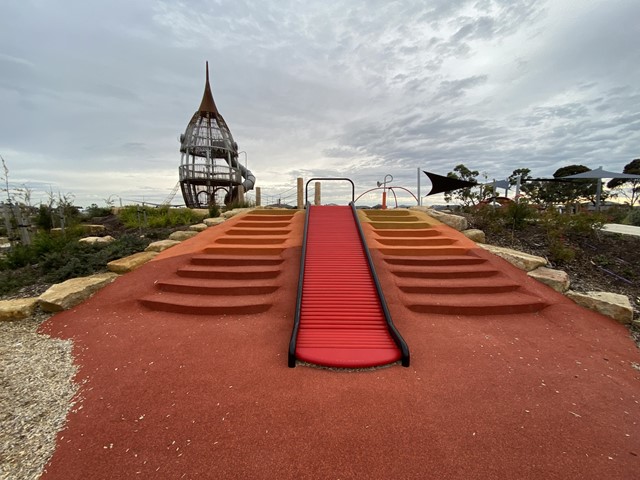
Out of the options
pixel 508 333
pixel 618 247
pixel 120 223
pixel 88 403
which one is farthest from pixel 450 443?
pixel 120 223

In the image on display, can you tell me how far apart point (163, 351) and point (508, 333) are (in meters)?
4.53

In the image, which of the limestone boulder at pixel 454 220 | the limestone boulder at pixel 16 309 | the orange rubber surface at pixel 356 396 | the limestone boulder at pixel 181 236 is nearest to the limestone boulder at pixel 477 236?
the limestone boulder at pixel 454 220

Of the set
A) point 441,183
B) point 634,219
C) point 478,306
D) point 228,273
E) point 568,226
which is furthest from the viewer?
point 441,183

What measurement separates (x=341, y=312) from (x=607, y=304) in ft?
13.3

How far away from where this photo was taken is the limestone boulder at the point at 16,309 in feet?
13.6

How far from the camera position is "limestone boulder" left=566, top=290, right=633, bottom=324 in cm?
408

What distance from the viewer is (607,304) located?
4219 mm

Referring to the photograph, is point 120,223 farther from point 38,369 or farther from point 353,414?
point 353,414

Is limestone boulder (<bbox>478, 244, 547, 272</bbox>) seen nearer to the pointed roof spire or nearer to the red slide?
the red slide

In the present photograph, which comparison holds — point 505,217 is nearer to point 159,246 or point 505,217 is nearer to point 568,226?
point 568,226

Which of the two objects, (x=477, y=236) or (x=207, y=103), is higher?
(x=207, y=103)

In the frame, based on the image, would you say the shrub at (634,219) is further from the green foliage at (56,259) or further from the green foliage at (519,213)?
the green foliage at (56,259)

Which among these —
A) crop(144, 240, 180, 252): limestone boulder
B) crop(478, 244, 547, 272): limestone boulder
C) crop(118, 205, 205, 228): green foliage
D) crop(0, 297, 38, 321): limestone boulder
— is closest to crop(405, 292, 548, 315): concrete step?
crop(478, 244, 547, 272): limestone boulder

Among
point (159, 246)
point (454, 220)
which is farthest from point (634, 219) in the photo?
point (159, 246)
